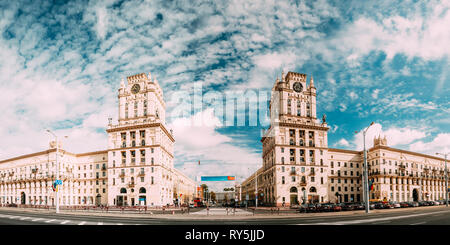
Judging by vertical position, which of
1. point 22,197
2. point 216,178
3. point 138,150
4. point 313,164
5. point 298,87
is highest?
point 298,87

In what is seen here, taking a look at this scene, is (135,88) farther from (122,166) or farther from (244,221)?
(244,221)

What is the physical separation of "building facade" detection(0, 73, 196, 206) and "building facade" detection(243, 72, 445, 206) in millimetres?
30083

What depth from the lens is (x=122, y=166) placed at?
278 ft

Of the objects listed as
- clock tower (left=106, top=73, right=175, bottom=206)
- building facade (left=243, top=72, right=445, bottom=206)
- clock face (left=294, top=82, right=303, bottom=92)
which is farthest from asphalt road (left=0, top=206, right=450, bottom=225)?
clock face (left=294, top=82, right=303, bottom=92)

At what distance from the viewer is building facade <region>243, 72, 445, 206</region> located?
83000 millimetres

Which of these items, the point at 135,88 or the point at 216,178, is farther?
the point at 135,88

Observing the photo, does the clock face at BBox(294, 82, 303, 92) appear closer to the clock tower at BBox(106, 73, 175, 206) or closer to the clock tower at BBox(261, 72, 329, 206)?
the clock tower at BBox(261, 72, 329, 206)

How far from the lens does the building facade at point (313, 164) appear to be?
83.0 metres

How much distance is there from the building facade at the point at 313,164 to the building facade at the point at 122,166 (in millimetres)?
30083

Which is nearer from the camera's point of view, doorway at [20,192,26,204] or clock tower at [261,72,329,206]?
clock tower at [261,72,329,206]

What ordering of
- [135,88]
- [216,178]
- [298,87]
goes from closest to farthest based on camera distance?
1. [216,178]
2. [135,88]
3. [298,87]

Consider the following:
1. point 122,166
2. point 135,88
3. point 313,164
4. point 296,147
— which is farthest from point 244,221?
point 135,88

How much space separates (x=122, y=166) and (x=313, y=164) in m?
57.0
